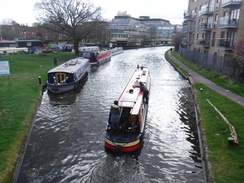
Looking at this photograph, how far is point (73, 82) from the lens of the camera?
20.9 m

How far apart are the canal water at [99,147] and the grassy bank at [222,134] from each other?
0.83 meters

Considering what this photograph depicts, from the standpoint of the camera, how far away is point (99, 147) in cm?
1105

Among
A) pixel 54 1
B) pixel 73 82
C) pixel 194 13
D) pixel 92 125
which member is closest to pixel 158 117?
pixel 92 125

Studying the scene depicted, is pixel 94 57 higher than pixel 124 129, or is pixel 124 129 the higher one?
pixel 94 57

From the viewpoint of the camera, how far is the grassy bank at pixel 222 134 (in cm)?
A: 813

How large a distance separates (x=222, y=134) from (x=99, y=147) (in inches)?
235

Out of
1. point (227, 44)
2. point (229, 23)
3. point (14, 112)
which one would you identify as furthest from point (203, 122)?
point (229, 23)

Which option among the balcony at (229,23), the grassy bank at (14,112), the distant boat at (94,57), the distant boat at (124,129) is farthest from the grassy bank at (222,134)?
the distant boat at (94,57)

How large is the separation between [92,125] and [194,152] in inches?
233

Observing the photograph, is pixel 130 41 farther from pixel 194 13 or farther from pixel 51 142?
pixel 51 142

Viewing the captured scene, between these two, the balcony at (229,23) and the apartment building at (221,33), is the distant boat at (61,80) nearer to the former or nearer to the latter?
the apartment building at (221,33)

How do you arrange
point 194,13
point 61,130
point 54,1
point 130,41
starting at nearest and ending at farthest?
point 61,130 → point 54,1 → point 194,13 → point 130,41

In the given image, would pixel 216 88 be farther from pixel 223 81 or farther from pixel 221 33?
pixel 221 33

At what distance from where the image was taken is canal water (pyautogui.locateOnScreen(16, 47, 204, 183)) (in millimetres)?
8930
